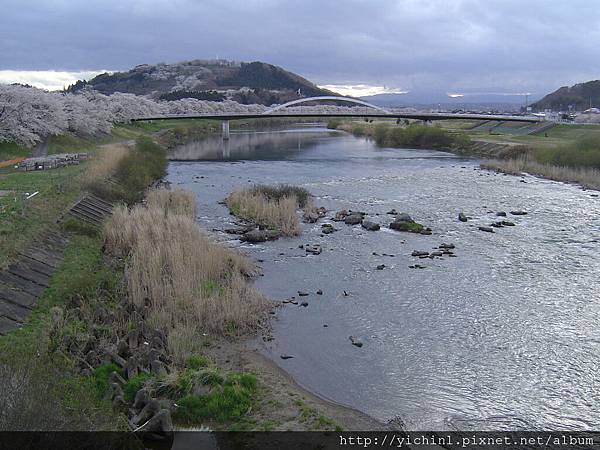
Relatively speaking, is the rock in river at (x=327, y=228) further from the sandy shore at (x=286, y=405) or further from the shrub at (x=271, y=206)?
the sandy shore at (x=286, y=405)

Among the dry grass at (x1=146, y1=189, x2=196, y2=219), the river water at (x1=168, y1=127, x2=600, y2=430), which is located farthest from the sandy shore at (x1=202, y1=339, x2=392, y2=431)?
the dry grass at (x1=146, y1=189, x2=196, y2=219)

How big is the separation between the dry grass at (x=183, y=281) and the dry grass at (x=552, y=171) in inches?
1051

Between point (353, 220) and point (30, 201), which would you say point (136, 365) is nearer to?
point (30, 201)

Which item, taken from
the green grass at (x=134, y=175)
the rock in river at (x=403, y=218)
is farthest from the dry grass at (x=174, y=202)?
the rock in river at (x=403, y=218)

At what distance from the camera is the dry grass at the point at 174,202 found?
2316 centimetres

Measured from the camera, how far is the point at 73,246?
16.4m

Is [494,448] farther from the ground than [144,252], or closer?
closer

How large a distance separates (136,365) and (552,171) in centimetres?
3562

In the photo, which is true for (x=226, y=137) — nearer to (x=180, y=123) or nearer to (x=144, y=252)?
(x=180, y=123)

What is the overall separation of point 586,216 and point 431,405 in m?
19.6

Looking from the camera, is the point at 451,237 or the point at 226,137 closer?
the point at 451,237

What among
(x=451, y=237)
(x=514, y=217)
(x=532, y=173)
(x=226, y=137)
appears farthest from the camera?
(x=226, y=137)

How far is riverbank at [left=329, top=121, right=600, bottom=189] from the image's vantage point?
37.9 m

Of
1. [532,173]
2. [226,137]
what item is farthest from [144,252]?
[226,137]
